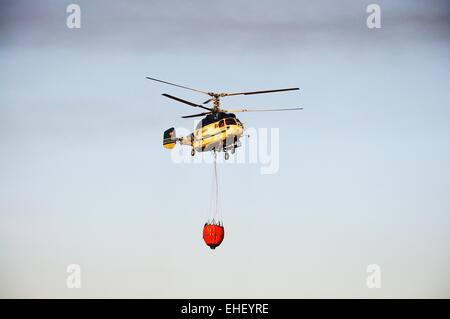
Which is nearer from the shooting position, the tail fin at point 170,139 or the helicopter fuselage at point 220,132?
the helicopter fuselage at point 220,132

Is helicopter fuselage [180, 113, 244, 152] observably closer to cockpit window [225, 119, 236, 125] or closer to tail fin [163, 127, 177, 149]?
cockpit window [225, 119, 236, 125]

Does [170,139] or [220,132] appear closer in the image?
[220,132]

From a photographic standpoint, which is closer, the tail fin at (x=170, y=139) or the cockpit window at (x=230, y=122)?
the cockpit window at (x=230, y=122)

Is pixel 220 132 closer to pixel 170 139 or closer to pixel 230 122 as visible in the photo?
pixel 230 122

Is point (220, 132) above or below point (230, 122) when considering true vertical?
below

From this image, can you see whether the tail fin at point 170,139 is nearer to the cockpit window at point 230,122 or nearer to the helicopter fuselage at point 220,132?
the helicopter fuselage at point 220,132

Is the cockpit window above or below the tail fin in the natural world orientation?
above

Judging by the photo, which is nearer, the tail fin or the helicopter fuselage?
the helicopter fuselage

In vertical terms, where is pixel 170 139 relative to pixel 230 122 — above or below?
below

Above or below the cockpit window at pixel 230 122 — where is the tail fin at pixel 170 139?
below
